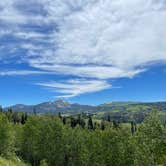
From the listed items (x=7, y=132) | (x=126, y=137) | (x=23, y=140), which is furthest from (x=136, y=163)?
(x=23, y=140)

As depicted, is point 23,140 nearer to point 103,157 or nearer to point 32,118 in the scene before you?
point 32,118

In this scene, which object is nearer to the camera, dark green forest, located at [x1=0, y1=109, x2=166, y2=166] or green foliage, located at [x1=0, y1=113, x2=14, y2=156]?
dark green forest, located at [x1=0, y1=109, x2=166, y2=166]

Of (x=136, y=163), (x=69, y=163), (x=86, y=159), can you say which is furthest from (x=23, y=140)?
(x=136, y=163)

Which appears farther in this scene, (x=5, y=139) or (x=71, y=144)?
(x=71, y=144)

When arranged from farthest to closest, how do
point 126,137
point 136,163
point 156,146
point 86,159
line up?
1. point 86,159
2. point 126,137
3. point 136,163
4. point 156,146

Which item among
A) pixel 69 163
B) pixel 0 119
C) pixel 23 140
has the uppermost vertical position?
pixel 0 119

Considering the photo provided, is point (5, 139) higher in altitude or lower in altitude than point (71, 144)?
higher

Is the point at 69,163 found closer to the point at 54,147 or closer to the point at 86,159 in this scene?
the point at 54,147

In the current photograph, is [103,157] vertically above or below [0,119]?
below

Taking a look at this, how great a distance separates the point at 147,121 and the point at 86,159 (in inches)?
2363

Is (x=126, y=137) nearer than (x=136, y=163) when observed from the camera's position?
No

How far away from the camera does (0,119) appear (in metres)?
114

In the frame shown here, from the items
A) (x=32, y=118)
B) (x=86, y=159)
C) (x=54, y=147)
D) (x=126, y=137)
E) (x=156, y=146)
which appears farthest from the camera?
(x=32, y=118)

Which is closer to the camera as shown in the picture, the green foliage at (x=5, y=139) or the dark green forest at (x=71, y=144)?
the dark green forest at (x=71, y=144)
